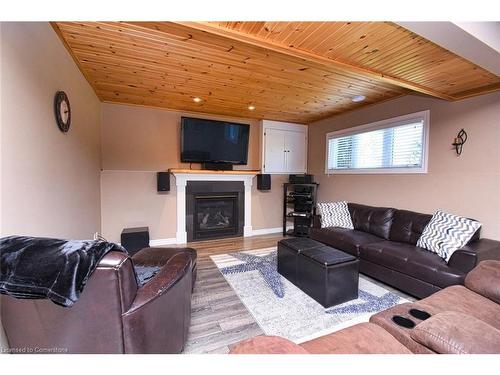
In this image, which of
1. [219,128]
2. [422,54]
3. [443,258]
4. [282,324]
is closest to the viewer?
[282,324]

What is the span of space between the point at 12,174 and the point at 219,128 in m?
3.09

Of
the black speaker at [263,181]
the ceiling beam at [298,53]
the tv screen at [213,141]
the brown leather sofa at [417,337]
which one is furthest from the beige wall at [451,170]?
the tv screen at [213,141]

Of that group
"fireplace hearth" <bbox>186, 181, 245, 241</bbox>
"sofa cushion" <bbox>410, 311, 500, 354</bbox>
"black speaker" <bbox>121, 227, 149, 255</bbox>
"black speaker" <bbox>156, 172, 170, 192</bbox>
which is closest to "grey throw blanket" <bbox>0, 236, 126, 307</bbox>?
"sofa cushion" <bbox>410, 311, 500, 354</bbox>

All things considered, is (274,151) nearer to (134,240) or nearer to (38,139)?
(134,240)

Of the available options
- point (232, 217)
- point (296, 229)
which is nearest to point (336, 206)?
point (296, 229)

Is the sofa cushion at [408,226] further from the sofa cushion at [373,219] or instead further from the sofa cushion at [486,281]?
the sofa cushion at [486,281]

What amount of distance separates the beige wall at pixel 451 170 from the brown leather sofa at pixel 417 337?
1620 mm

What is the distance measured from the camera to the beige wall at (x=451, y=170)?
94.1 inches

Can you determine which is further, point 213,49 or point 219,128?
point 219,128

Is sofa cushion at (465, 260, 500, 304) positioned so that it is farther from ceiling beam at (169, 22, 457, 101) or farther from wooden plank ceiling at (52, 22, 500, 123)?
ceiling beam at (169, 22, 457, 101)

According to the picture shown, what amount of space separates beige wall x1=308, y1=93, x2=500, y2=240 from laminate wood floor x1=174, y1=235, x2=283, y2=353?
9.06ft

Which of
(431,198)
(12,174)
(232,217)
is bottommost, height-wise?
(232,217)

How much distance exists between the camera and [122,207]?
3.65 metres
